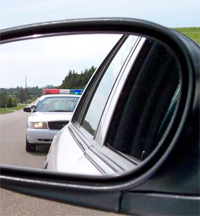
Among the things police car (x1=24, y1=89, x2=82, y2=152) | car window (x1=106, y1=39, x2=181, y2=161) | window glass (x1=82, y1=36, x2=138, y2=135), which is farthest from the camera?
police car (x1=24, y1=89, x2=82, y2=152)

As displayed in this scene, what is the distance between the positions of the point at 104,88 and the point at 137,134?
79cm

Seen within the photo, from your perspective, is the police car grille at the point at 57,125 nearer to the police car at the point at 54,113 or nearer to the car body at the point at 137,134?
the police car at the point at 54,113

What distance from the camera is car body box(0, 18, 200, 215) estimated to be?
1336mm

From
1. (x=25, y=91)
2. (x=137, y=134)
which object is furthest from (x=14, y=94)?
(x=137, y=134)

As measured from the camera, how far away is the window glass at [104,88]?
244cm

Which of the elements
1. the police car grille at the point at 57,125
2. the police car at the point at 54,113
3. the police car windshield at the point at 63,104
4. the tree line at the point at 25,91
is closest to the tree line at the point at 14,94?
the tree line at the point at 25,91

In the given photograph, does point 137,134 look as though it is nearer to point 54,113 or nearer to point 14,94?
point 14,94

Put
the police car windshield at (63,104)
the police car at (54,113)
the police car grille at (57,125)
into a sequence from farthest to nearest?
the police car grille at (57,125) < the police car windshield at (63,104) < the police car at (54,113)

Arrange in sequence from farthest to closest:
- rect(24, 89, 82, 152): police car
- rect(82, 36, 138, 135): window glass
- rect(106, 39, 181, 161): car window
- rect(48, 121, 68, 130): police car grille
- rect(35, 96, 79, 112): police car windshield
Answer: rect(48, 121, 68, 130): police car grille
rect(35, 96, 79, 112): police car windshield
rect(24, 89, 82, 152): police car
rect(82, 36, 138, 135): window glass
rect(106, 39, 181, 161): car window

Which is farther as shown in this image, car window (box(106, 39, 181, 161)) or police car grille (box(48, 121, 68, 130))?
police car grille (box(48, 121, 68, 130))

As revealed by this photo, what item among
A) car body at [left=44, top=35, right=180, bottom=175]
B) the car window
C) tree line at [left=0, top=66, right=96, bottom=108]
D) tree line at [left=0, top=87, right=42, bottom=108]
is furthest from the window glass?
tree line at [left=0, top=87, right=42, bottom=108]

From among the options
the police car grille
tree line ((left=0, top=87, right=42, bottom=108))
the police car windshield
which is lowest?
the police car grille

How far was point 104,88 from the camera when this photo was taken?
2.68 m

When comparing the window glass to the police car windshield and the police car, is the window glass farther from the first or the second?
the police car windshield
